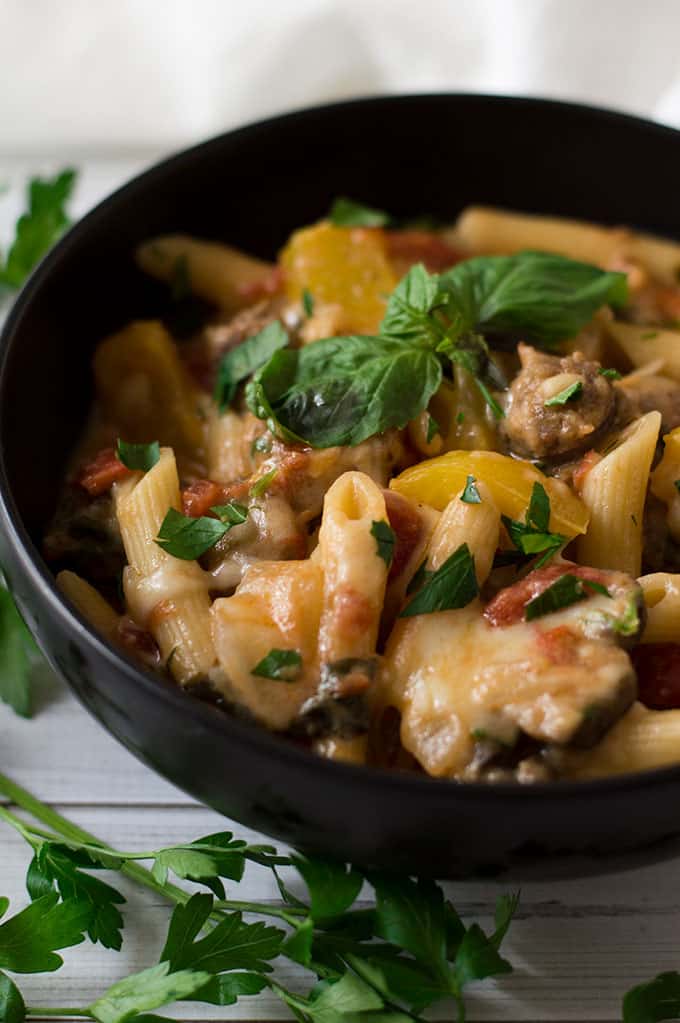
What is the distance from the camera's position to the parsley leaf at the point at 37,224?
3.84 metres

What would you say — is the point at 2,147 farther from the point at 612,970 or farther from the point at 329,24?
the point at 612,970

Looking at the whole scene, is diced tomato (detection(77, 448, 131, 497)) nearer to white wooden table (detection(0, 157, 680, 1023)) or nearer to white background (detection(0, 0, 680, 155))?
white wooden table (detection(0, 157, 680, 1023))

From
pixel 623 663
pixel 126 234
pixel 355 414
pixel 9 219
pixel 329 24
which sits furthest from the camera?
pixel 329 24

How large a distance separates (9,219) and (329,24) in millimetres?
1468

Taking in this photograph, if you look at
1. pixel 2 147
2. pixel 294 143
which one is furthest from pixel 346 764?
pixel 2 147

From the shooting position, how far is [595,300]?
3059mm

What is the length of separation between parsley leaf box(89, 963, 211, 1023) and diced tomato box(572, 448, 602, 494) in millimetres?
1245

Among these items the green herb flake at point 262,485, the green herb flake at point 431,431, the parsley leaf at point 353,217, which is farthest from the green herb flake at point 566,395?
the parsley leaf at point 353,217

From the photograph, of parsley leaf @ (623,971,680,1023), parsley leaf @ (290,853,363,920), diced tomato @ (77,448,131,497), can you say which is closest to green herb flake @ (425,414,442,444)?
diced tomato @ (77,448,131,497)

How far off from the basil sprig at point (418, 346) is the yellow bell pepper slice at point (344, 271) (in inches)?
10.2

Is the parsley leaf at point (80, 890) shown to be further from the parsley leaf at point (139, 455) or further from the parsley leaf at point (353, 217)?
the parsley leaf at point (353, 217)

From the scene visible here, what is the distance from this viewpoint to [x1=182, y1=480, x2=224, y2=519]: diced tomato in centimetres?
281

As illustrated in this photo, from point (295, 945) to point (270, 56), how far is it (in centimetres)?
359

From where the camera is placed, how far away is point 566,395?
2.72 metres
